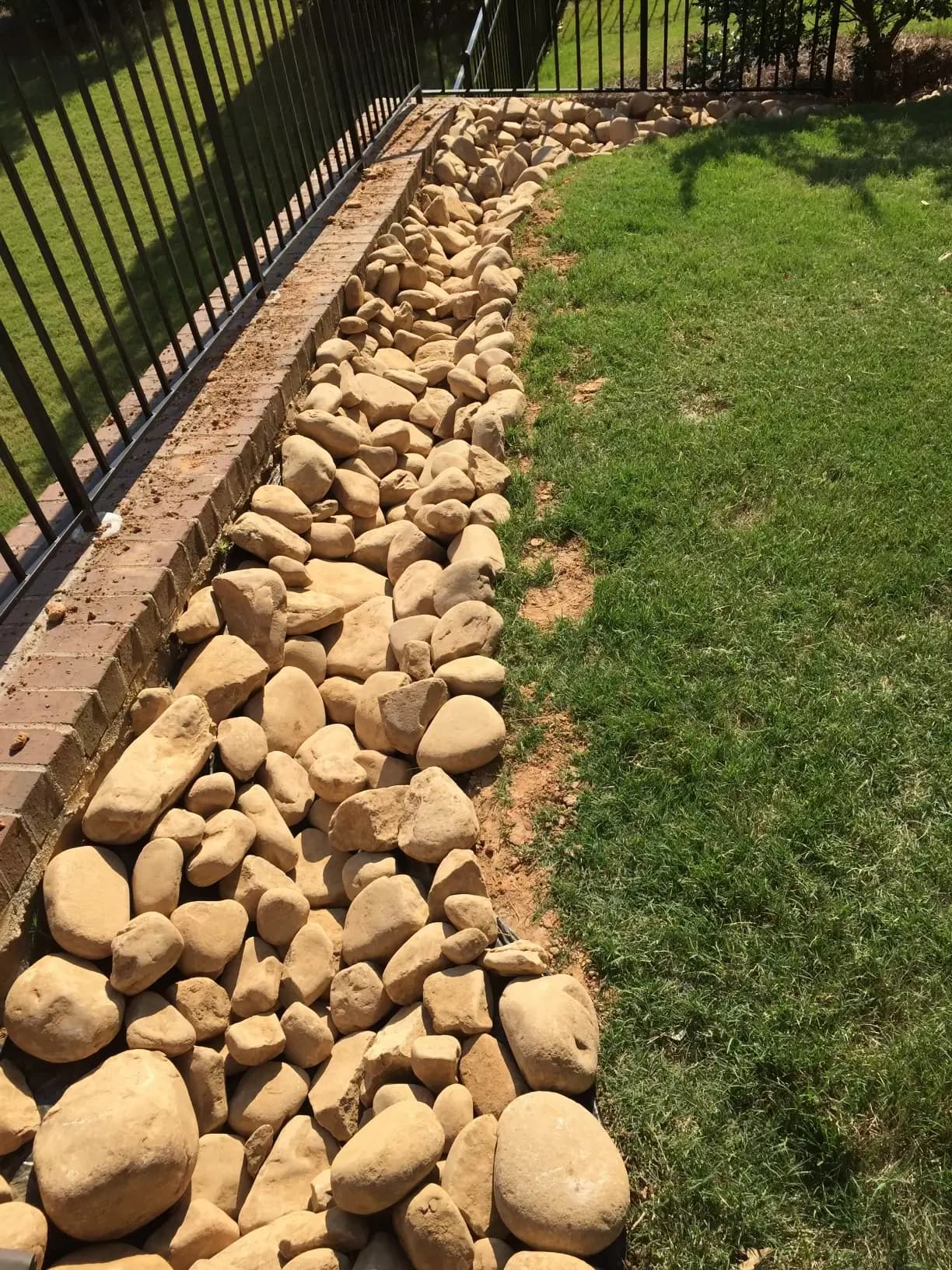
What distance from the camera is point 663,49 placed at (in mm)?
8625

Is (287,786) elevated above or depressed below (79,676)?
below

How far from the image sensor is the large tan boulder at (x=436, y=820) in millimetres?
2541

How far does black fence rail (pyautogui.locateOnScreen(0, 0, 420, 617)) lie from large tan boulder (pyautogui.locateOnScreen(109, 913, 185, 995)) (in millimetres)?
1103

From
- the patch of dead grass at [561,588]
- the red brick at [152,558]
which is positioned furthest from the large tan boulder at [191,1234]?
the patch of dead grass at [561,588]

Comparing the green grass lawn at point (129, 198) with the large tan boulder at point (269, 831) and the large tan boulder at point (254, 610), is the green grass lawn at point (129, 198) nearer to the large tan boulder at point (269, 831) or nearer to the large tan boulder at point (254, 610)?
the large tan boulder at point (254, 610)

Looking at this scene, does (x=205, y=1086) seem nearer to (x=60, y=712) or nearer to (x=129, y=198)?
(x=60, y=712)

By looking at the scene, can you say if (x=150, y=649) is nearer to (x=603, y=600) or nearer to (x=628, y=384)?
(x=603, y=600)

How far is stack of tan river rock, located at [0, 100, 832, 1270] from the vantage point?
189cm

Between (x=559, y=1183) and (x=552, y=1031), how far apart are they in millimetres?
293

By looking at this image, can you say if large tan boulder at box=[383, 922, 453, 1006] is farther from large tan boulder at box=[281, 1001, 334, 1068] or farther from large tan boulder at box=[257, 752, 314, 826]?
large tan boulder at box=[257, 752, 314, 826]

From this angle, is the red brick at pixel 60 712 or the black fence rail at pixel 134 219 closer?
the red brick at pixel 60 712

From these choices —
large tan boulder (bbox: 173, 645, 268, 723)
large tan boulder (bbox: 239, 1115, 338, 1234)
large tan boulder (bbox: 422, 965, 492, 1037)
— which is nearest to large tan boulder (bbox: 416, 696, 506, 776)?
large tan boulder (bbox: 173, 645, 268, 723)

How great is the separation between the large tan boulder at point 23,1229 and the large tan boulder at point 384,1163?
1.81 ft

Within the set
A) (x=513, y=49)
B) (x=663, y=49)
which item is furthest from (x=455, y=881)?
(x=513, y=49)
